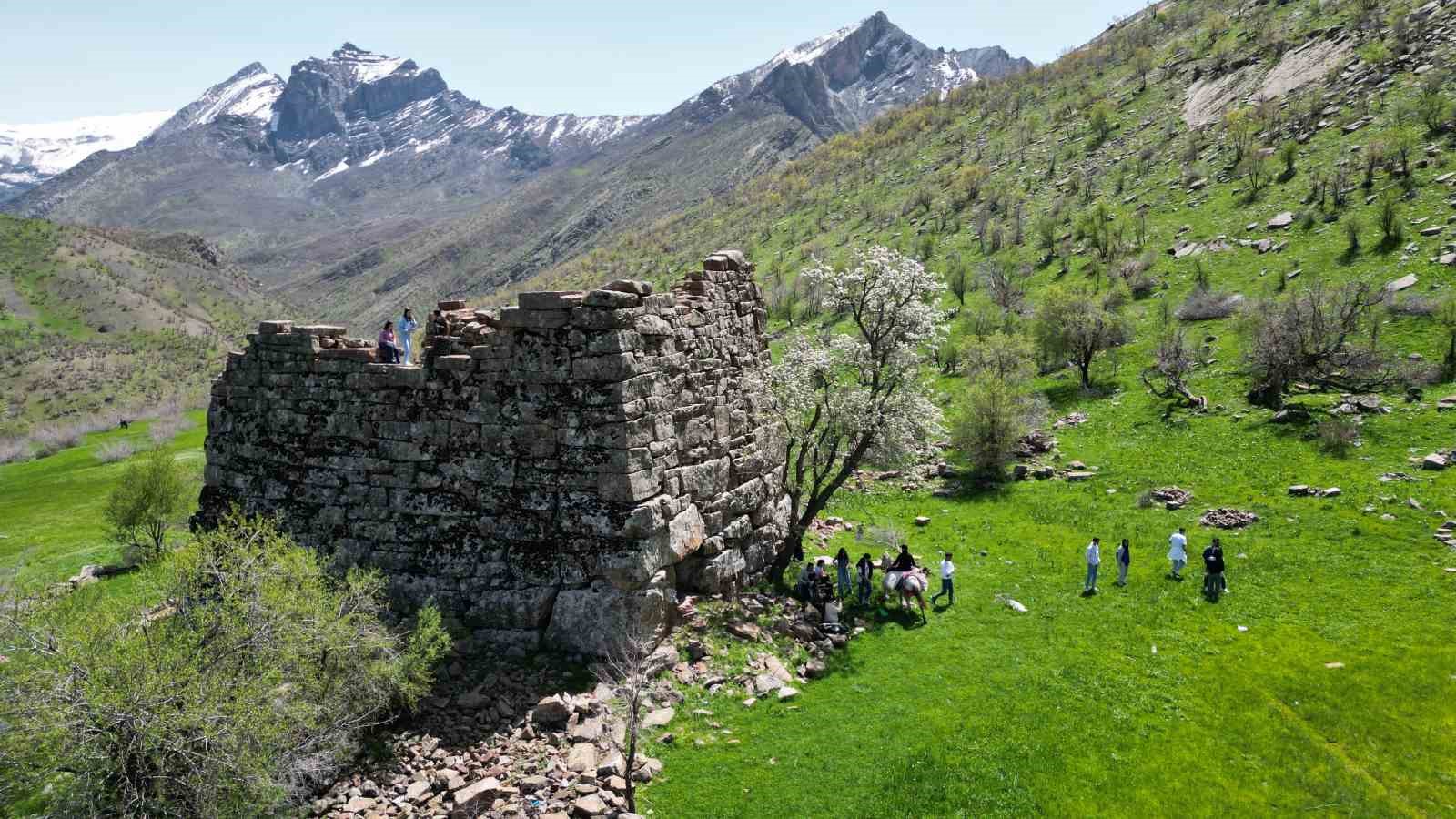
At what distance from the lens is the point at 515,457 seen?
12172mm

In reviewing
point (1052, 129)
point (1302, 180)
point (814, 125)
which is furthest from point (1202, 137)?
point (814, 125)

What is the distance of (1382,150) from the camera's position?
31516mm

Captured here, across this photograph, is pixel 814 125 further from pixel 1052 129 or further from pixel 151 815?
pixel 151 815

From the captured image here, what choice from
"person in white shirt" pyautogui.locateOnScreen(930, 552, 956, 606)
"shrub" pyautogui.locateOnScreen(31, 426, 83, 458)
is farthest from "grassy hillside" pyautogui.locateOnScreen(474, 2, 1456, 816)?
"shrub" pyautogui.locateOnScreen(31, 426, 83, 458)

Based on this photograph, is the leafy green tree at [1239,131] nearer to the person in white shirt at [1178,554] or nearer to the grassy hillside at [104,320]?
the person in white shirt at [1178,554]

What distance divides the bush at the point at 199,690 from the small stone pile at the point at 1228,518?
64.7 ft

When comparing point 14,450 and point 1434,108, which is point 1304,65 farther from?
point 14,450

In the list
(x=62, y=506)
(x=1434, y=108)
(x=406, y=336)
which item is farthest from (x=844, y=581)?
(x=1434, y=108)

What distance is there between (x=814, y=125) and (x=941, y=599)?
164m

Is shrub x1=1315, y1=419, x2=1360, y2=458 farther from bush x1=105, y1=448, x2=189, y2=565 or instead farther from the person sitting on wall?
bush x1=105, y1=448, x2=189, y2=565

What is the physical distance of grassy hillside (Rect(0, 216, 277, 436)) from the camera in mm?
63719

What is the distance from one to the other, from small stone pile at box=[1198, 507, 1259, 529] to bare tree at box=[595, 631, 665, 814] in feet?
52.0

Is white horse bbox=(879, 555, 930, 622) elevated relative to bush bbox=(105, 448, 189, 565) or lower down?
lower down

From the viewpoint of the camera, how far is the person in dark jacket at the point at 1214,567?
16.0 meters
